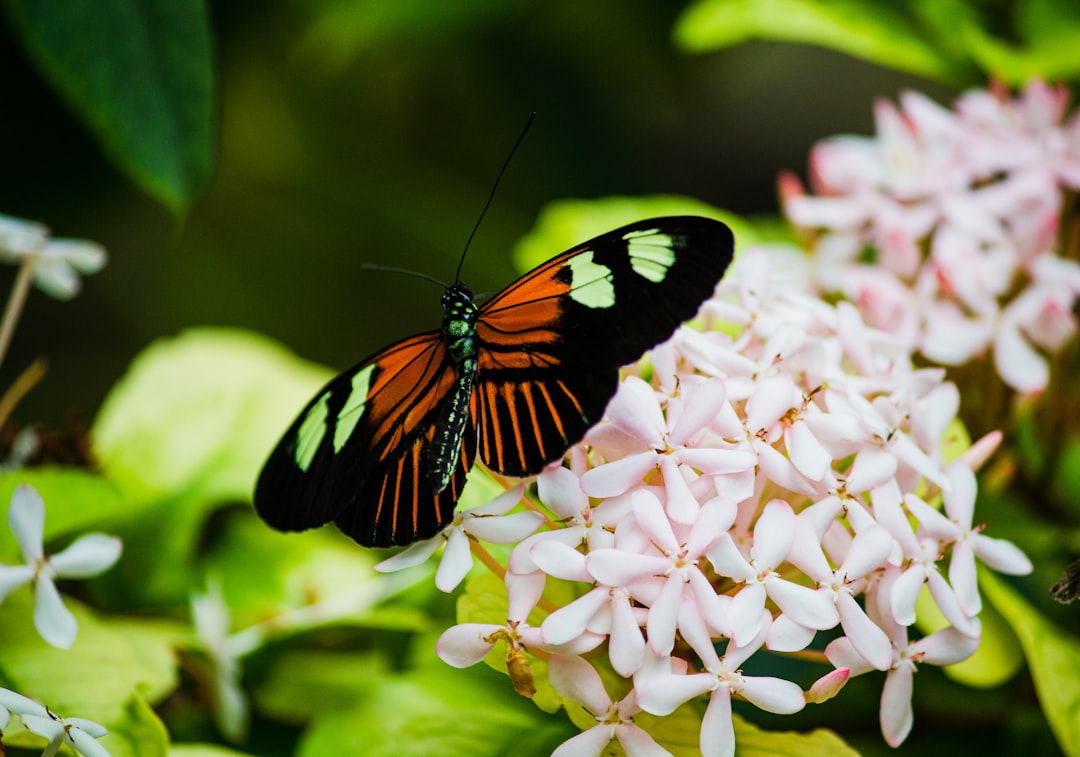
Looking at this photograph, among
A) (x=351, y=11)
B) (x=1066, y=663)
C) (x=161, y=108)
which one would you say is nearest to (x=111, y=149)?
A: (x=161, y=108)

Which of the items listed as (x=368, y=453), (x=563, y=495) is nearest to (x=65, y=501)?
(x=368, y=453)

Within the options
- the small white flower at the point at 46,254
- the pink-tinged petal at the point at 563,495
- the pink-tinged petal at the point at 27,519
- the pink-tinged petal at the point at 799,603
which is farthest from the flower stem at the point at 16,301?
the pink-tinged petal at the point at 799,603

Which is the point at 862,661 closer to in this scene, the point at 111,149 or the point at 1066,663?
the point at 1066,663

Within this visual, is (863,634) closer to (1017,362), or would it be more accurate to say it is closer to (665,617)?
(665,617)

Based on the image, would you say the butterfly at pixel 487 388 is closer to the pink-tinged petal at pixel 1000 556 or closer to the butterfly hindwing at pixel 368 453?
the butterfly hindwing at pixel 368 453

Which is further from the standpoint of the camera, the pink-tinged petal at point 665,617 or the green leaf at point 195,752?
the green leaf at point 195,752

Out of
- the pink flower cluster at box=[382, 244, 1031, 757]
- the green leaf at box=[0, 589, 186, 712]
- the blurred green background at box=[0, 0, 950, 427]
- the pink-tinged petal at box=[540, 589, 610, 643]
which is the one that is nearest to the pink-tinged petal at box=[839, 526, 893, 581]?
the pink flower cluster at box=[382, 244, 1031, 757]
